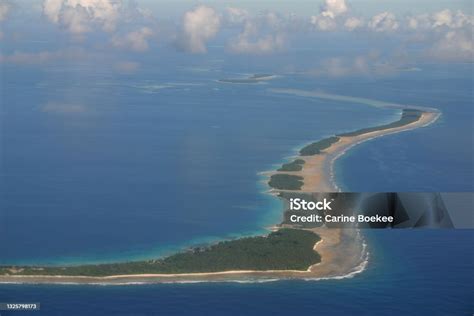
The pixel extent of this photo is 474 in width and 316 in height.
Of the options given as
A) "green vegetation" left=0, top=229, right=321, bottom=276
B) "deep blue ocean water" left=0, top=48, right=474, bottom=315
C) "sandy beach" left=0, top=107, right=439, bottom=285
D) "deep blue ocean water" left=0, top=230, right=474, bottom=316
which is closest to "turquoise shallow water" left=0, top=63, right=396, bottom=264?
"deep blue ocean water" left=0, top=48, right=474, bottom=315

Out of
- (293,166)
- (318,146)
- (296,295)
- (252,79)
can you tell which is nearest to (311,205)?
(296,295)

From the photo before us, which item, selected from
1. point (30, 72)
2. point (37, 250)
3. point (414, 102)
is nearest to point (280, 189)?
point (37, 250)

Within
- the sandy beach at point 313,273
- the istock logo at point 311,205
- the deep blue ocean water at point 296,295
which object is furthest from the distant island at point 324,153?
the deep blue ocean water at point 296,295

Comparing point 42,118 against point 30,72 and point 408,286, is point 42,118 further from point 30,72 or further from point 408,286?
point 408,286

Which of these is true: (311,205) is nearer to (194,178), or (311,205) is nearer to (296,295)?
(296,295)

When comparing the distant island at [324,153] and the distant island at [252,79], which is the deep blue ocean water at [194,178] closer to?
the distant island at [324,153]
